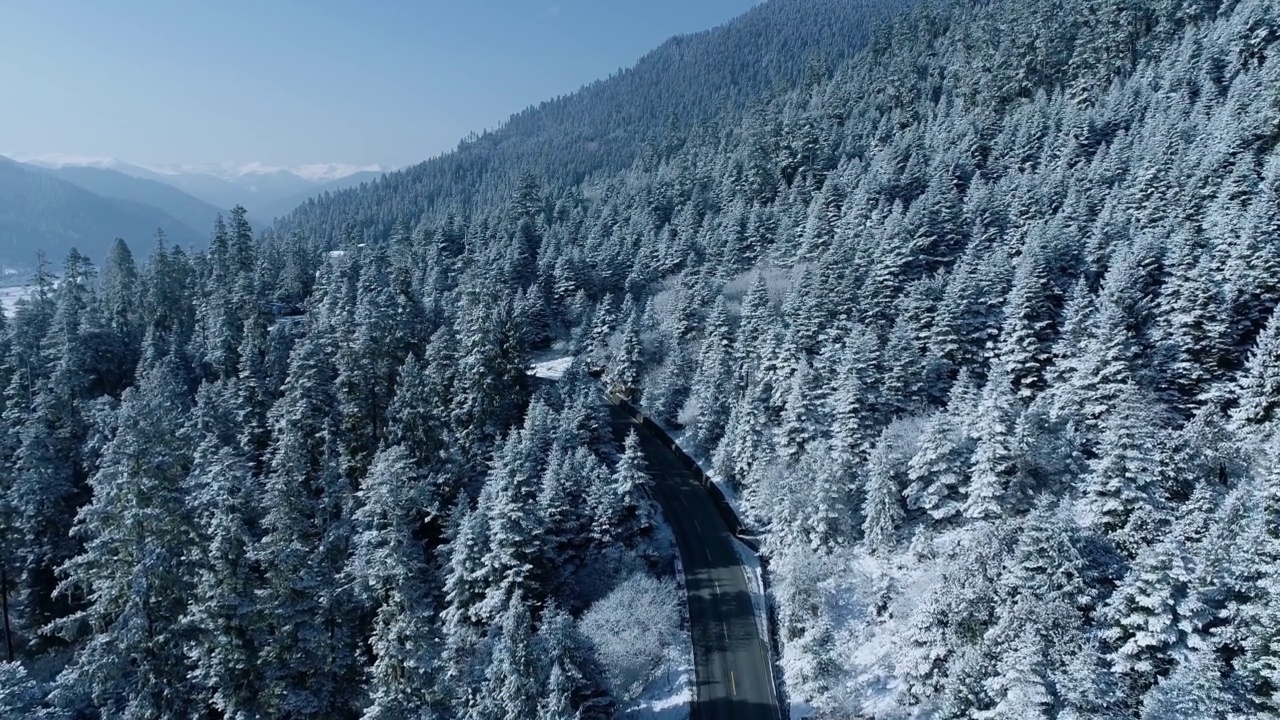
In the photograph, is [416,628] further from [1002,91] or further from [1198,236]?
[1002,91]

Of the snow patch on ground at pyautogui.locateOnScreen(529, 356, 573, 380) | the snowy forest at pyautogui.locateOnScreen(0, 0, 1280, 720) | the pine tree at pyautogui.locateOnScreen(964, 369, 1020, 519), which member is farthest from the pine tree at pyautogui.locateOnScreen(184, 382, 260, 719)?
the snow patch on ground at pyautogui.locateOnScreen(529, 356, 573, 380)

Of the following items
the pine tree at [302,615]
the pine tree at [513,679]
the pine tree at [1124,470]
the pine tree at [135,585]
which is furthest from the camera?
the pine tree at [302,615]

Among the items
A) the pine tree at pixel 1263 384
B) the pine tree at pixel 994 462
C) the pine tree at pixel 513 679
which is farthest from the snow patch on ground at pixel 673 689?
the pine tree at pixel 1263 384

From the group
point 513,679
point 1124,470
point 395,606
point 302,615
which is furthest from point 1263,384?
point 302,615

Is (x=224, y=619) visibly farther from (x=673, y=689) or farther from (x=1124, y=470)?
(x=1124, y=470)

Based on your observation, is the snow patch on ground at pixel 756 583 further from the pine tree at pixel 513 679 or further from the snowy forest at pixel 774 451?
the pine tree at pixel 513 679

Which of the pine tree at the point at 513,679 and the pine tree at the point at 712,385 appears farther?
the pine tree at the point at 712,385
